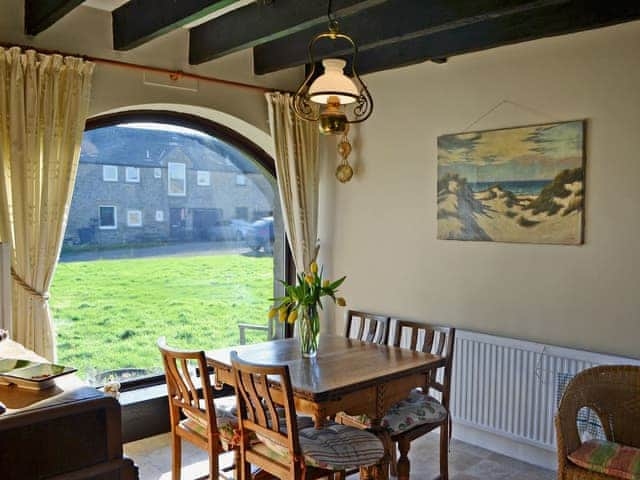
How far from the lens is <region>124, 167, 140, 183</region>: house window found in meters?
3.97

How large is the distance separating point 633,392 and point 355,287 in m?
2.16

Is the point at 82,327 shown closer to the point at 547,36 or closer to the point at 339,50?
the point at 339,50

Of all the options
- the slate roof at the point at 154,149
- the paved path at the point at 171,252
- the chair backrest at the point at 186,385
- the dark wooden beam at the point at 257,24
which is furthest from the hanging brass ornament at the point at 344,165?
the chair backrest at the point at 186,385

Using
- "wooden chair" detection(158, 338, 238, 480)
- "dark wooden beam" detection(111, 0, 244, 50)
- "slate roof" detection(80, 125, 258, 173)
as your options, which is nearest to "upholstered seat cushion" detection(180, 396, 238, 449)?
"wooden chair" detection(158, 338, 238, 480)

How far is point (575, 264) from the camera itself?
10.8 ft

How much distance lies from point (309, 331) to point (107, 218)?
5.72 ft

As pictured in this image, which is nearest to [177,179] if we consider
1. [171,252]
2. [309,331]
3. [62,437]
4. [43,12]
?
[171,252]

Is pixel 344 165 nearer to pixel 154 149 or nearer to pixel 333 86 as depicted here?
pixel 154 149

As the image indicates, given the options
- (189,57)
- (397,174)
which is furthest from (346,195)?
(189,57)

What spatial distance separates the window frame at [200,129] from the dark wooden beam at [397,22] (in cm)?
66

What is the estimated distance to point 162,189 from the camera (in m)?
4.14

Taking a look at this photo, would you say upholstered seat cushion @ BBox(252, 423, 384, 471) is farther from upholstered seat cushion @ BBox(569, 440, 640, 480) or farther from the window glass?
the window glass

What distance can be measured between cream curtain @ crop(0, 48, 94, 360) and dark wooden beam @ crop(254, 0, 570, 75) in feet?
4.31

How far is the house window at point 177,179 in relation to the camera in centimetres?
419
